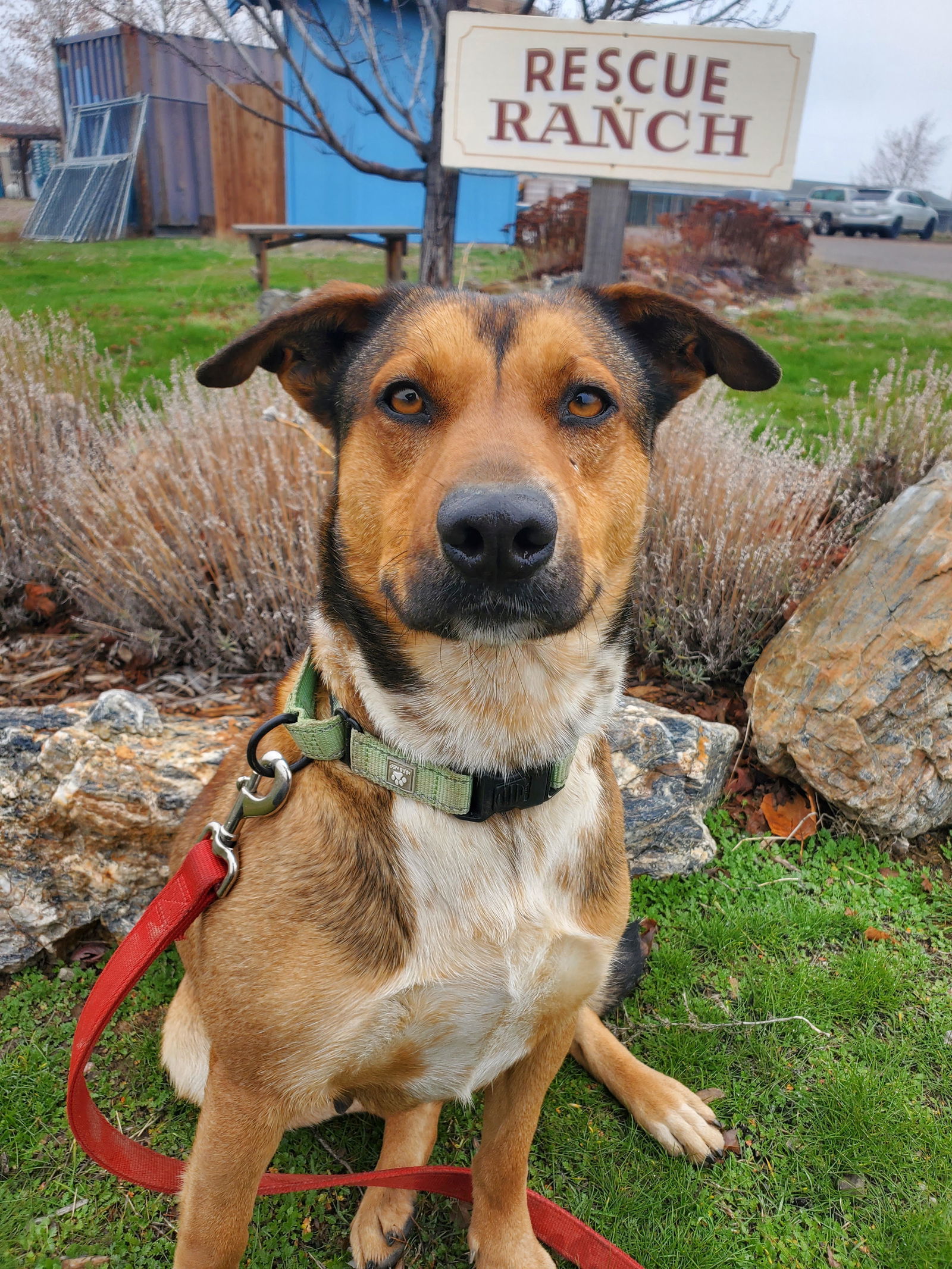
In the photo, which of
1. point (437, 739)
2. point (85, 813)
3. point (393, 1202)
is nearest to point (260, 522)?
point (85, 813)

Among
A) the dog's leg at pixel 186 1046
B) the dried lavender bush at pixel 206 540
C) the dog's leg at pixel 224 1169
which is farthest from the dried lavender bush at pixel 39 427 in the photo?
the dog's leg at pixel 224 1169

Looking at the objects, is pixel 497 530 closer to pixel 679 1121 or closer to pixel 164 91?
pixel 679 1121

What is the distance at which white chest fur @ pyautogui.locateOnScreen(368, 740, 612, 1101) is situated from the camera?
5.74ft

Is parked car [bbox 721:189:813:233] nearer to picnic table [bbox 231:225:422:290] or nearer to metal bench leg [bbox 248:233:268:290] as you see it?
picnic table [bbox 231:225:422:290]

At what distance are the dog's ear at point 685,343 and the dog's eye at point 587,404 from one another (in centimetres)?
35

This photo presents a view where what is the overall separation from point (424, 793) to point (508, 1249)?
54.4 inches

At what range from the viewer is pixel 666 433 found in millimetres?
4910

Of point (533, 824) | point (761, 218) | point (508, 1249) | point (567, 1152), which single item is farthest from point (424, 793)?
point (761, 218)

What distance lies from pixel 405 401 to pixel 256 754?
34.5 inches

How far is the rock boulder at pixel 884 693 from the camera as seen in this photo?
3.52m

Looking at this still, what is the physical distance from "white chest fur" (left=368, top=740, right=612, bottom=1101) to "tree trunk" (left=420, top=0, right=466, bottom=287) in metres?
5.19

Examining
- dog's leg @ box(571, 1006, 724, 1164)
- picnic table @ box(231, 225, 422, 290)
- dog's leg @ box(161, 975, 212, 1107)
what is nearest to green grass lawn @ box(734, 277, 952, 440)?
picnic table @ box(231, 225, 422, 290)

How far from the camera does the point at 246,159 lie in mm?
8641

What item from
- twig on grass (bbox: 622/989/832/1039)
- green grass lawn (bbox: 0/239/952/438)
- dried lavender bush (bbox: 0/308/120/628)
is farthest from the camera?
green grass lawn (bbox: 0/239/952/438)
